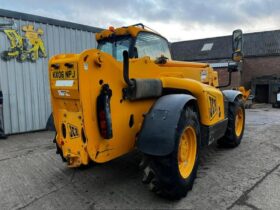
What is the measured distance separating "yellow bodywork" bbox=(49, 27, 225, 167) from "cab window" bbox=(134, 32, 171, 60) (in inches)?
16.2

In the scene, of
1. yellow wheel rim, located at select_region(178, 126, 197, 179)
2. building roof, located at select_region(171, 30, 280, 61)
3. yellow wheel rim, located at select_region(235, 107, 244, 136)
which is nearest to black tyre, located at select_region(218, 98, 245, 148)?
yellow wheel rim, located at select_region(235, 107, 244, 136)

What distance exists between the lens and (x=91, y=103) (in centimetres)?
319

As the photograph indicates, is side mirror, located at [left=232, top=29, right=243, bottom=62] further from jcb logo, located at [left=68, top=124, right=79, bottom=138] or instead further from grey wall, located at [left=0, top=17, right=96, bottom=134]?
grey wall, located at [left=0, top=17, right=96, bottom=134]

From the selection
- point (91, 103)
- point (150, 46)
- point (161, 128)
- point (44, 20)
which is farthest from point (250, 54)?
point (91, 103)

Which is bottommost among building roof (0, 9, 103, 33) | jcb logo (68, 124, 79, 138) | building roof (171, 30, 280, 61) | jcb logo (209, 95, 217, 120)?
jcb logo (68, 124, 79, 138)

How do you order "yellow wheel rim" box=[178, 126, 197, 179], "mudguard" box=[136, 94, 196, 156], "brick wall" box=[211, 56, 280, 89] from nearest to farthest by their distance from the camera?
1. "mudguard" box=[136, 94, 196, 156]
2. "yellow wheel rim" box=[178, 126, 197, 179]
3. "brick wall" box=[211, 56, 280, 89]

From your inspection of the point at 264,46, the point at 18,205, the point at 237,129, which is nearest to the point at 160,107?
the point at 18,205

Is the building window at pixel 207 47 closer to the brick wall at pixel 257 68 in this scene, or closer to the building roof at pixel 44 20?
the brick wall at pixel 257 68

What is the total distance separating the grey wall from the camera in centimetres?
777

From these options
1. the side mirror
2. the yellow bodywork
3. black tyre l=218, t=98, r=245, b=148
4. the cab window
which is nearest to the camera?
the yellow bodywork

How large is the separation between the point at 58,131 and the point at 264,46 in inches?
1111

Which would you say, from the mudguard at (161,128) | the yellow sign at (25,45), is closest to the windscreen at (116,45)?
the mudguard at (161,128)

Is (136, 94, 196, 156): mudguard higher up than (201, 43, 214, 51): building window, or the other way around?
(201, 43, 214, 51): building window

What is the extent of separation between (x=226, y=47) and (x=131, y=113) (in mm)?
27493
